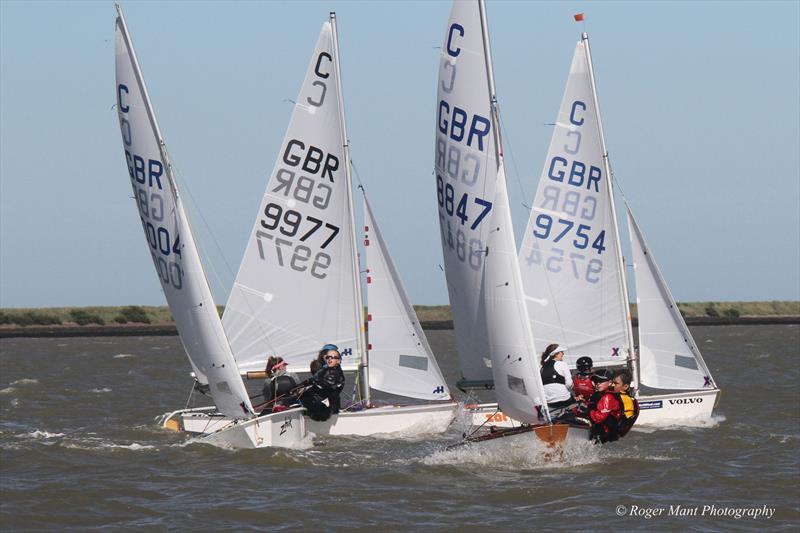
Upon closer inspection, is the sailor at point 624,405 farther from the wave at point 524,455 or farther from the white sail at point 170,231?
the white sail at point 170,231

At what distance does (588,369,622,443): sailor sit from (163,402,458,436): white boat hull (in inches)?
152

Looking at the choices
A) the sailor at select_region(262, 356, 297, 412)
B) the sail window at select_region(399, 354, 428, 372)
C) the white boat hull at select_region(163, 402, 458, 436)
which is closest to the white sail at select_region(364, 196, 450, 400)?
the sail window at select_region(399, 354, 428, 372)

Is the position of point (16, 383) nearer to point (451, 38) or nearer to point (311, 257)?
point (311, 257)

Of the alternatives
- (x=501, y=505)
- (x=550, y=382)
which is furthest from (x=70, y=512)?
(x=550, y=382)

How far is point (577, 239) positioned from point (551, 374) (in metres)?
5.24

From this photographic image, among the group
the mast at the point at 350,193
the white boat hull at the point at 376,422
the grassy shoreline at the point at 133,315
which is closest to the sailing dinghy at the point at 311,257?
the mast at the point at 350,193

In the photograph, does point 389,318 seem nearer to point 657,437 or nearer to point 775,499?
point 657,437

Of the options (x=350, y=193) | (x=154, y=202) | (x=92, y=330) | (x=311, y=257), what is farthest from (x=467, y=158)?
(x=92, y=330)

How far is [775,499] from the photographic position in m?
14.3

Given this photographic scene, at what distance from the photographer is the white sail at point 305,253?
2100 cm

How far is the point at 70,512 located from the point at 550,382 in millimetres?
7082

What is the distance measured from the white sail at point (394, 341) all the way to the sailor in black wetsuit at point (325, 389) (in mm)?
1591

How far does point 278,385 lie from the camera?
63.1ft

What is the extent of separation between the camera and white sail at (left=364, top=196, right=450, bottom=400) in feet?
66.3
